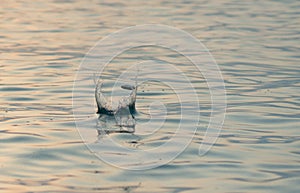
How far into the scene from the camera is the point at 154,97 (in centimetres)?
1499

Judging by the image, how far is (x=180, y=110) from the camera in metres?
13.9

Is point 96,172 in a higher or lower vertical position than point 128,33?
lower

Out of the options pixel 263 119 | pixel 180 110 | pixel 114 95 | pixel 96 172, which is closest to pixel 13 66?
pixel 114 95

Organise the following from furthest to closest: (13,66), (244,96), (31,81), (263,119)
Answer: (13,66), (31,81), (244,96), (263,119)

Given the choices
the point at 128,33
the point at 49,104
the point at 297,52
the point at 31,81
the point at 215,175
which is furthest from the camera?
the point at 128,33

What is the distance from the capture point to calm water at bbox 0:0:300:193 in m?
9.82

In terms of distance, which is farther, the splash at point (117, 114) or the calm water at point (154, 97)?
the splash at point (117, 114)

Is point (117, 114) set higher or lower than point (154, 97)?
lower

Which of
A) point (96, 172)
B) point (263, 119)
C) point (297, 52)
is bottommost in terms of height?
point (96, 172)

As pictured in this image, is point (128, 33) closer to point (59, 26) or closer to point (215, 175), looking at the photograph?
point (59, 26)

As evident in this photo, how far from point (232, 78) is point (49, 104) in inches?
176

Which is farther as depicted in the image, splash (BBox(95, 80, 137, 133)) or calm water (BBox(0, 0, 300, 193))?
splash (BBox(95, 80, 137, 133))

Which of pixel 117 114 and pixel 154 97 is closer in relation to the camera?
pixel 117 114

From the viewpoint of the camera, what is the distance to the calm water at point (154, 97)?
9820mm
